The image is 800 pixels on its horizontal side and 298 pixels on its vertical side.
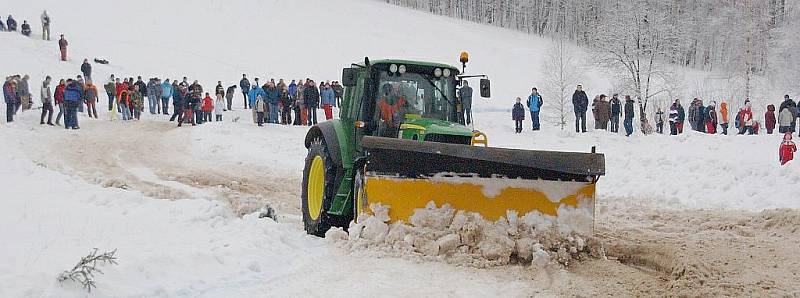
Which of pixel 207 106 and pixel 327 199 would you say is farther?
pixel 207 106

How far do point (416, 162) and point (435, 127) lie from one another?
965mm

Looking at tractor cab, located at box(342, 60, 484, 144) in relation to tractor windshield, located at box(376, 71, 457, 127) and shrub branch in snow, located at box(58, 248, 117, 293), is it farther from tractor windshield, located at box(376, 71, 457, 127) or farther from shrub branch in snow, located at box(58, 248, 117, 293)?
shrub branch in snow, located at box(58, 248, 117, 293)

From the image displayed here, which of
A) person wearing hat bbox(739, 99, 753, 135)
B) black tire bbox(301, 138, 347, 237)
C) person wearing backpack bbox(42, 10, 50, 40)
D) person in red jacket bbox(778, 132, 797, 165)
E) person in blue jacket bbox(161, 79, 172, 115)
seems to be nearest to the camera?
black tire bbox(301, 138, 347, 237)

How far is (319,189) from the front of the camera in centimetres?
823

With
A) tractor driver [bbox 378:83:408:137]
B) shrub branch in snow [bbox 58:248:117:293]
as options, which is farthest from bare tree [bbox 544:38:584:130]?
shrub branch in snow [bbox 58:248:117:293]

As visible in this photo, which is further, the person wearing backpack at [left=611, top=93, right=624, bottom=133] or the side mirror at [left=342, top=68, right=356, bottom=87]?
the person wearing backpack at [left=611, top=93, right=624, bottom=133]

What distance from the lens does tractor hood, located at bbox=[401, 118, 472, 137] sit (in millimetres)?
7230

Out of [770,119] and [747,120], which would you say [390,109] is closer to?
[747,120]

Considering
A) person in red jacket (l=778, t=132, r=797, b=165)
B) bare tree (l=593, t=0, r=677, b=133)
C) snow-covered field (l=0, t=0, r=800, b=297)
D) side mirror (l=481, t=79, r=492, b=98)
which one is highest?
bare tree (l=593, t=0, r=677, b=133)

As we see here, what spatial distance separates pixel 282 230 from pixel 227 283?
74.1 inches

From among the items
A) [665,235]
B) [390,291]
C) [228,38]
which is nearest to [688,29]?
[228,38]

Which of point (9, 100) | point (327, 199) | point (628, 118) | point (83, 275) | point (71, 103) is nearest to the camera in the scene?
point (83, 275)

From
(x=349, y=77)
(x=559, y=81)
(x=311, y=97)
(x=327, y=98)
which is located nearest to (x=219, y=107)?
(x=327, y=98)

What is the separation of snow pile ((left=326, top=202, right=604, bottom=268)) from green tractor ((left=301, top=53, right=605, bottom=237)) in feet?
0.27
